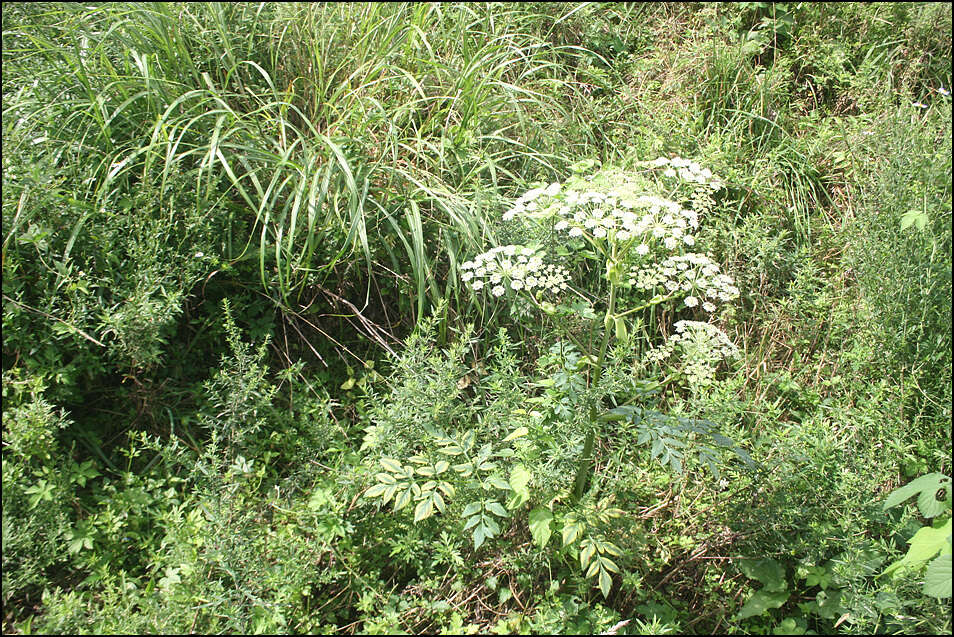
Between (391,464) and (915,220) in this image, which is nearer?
(391,464)

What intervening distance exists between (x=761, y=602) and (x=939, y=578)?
525 mm

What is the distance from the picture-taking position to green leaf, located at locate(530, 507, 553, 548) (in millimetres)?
1793

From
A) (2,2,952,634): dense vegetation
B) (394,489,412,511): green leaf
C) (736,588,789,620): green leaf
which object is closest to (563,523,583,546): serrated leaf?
(2,2,952,634): dense vegetation

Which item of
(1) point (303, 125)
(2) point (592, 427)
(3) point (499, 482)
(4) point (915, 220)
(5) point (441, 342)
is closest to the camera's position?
(3) point (499, 482)

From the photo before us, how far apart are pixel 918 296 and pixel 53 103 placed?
337 centimetres

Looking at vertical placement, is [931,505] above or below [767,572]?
above

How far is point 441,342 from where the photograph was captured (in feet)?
8.46

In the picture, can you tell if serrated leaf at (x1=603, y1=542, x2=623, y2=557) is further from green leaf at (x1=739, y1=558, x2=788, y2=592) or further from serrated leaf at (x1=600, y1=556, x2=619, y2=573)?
green leaf at (x1=739, y1=558, x2=788, y2=592)

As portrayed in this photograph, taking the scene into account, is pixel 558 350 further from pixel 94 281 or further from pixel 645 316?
pixel 94 281

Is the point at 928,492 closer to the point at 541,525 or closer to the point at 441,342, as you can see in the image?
the point at 541,525

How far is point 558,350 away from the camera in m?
2.11

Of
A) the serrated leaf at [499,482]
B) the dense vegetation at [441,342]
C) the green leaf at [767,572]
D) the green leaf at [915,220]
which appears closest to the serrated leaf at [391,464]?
the dense vegetation at [441,342]

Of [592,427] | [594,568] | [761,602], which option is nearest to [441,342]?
[592,427]

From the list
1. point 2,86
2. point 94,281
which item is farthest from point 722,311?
point 2,86
